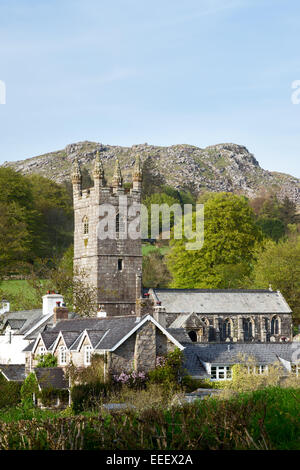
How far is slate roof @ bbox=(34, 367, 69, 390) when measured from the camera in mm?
40775

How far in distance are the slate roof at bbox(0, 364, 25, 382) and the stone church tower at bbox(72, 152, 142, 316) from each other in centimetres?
1640

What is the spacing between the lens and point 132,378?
38.8 m

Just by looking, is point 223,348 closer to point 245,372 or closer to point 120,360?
point 245,372

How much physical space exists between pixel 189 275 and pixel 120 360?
41469mm

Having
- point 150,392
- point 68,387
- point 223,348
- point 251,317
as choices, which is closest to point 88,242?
point 251,317

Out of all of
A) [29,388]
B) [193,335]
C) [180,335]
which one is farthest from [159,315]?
[193,335]

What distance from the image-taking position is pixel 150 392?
36.1m

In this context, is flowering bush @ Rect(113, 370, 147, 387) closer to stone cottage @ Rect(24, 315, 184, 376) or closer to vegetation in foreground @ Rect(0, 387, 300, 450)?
stone cottage @ Rect(24, 315, 184, 376)

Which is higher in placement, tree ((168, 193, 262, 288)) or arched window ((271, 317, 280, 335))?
tree ((168, 193, 262, 288))

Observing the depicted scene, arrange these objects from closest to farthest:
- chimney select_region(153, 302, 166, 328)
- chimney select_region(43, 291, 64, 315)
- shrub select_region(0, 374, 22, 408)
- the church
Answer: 1. shrub select_region(0, 374, 22, 408)
2. chimney select_region(153, 302, 166, 328)
3. chimney select_region(43, 291, 64, 315)
4. the church

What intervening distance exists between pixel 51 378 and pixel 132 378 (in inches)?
194

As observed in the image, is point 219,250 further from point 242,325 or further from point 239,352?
point 239,352

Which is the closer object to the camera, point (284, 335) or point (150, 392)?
point (150, 392)

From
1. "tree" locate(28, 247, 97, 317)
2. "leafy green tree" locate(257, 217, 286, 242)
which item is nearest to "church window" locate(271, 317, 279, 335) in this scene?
"tree" locate(28, 247, 97, 317)
